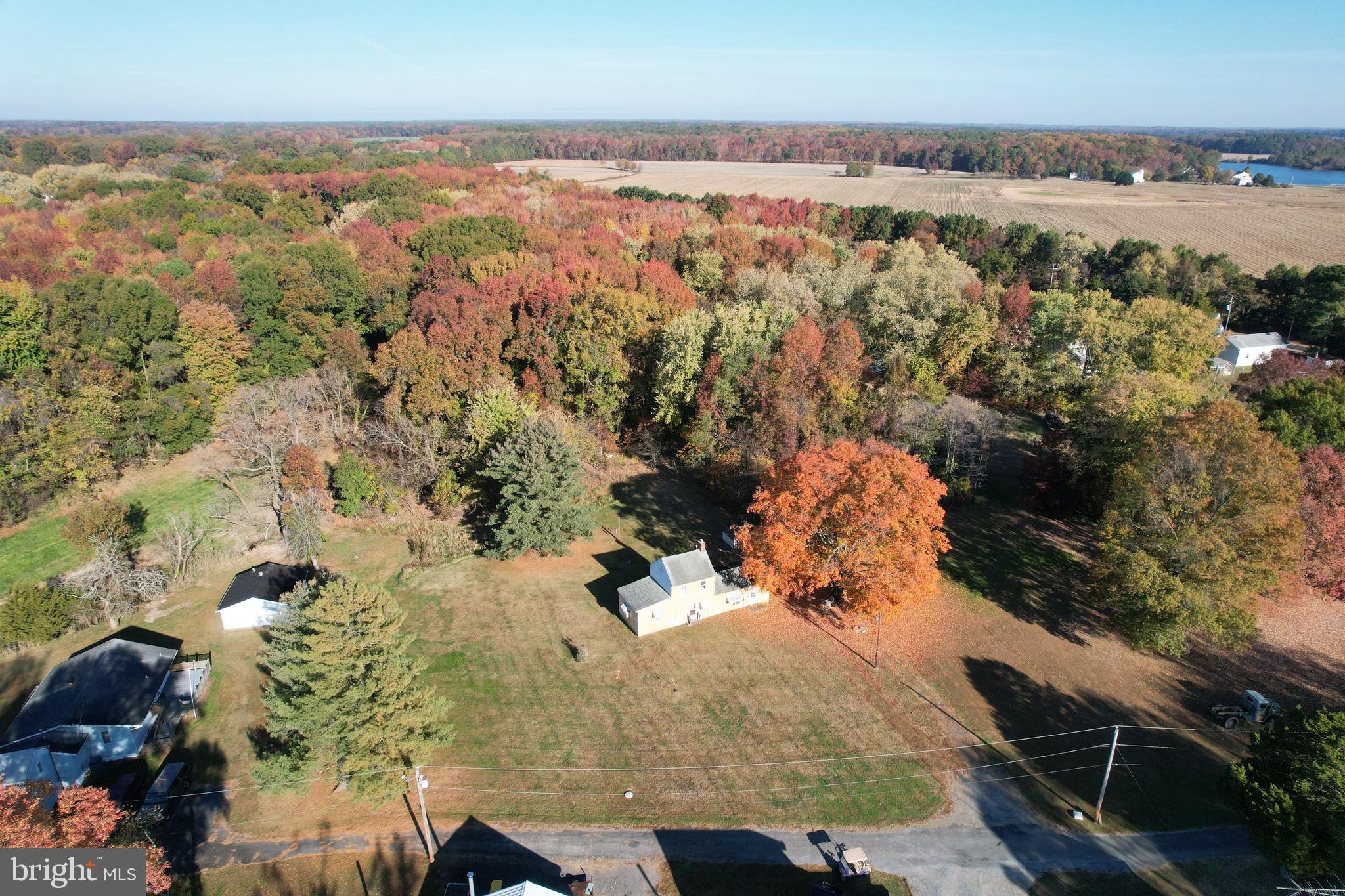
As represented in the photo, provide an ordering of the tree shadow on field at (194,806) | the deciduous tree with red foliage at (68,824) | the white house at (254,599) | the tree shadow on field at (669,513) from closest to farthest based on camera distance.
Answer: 1. the deciduous tree with red foliage at (68,824)
2. the tree shadow on field at (194,806)
3. the white house at (254,599)
4. the tree shadow on field at (669,513)

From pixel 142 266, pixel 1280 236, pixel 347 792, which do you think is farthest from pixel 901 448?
pixel 1280 236

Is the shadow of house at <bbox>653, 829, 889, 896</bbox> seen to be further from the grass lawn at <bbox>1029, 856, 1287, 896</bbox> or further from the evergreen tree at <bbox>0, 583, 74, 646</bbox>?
the evergreen tree at <bbox>0, 583, 74, 646</bbox>

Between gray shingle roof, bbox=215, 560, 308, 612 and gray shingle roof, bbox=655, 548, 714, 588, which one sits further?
gray shingle roof, bbox=215, 560, 308, 612

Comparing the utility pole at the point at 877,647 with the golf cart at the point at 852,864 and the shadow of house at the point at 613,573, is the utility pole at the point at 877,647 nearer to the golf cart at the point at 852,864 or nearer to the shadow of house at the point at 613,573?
the golf cart at the point at 852,864

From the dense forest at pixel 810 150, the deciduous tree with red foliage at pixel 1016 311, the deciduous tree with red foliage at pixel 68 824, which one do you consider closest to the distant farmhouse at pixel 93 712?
the deciduous tree with red foliage at pixel 68 824

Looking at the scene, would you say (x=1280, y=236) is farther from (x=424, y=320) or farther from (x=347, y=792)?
(x=347, y=792)

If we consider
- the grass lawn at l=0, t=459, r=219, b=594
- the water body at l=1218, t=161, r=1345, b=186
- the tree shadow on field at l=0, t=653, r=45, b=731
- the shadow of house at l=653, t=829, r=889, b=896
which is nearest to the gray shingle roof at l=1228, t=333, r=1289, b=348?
the shadow of house at l=653, t=829, r=889, b=896

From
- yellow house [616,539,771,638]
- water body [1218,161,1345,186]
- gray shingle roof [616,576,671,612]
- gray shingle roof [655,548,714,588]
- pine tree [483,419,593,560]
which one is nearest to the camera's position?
gray shingle roof [616,576,671,612]
